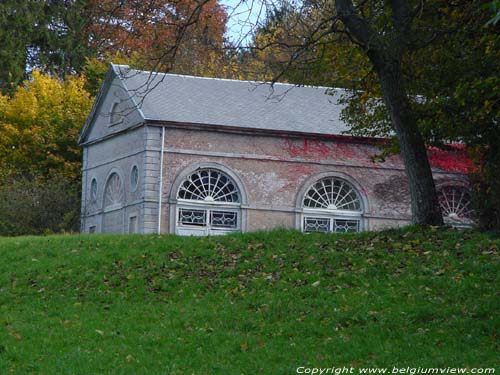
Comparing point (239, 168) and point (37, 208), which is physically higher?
point (239, 168)

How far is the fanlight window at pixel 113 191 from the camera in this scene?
117 feet

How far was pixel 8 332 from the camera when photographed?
564 inches

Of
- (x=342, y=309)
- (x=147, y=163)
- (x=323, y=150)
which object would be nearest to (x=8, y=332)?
(x=342, y=309)

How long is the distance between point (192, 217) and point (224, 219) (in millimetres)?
1107

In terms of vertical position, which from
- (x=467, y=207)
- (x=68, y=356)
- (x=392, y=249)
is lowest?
(x=68, y=356)

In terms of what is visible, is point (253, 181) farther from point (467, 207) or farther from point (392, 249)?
point (392, 249)

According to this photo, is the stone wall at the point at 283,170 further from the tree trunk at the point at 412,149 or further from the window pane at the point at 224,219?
the tree trunk at the point at 412,149

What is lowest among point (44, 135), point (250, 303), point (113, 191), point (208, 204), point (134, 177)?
point (250, 303)

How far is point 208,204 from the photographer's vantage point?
1339 inches

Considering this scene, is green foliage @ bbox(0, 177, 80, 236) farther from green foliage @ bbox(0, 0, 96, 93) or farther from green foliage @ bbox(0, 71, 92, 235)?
green foliage @ bbox(0, 0, 96, 93)

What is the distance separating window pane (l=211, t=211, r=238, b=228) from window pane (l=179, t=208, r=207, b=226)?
0.34 metres

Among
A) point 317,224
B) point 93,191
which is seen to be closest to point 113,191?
point 93,191

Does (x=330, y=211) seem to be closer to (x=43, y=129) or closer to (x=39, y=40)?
(x=43, y=129)

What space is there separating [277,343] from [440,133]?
1113 cm
